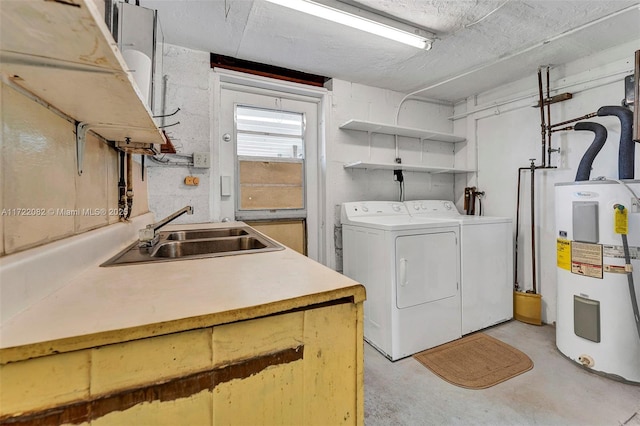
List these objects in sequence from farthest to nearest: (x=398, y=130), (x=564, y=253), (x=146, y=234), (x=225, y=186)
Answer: (x=398, y=130)
(x=225, y=186)
(x=564, y=253)
(x=146, y=234)

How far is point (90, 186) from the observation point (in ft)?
3.53

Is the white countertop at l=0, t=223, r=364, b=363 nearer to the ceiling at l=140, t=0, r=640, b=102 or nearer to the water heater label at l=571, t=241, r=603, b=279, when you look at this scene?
the ceiling at l=140, t=0, r=640, b=102

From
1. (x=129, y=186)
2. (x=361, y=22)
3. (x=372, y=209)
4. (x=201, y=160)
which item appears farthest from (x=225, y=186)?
(x=361, y=22)

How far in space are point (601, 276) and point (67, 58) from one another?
290 cm

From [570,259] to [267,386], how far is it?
2.47 meters

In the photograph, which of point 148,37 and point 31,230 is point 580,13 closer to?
point 148,37

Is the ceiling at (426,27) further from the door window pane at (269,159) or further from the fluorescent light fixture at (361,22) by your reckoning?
the door window pane at (269,159)

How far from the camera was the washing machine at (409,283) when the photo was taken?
213cm

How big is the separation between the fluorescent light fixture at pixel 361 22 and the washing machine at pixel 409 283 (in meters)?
1.39

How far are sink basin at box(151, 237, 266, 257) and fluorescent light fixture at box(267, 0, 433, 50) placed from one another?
1439 millimetres

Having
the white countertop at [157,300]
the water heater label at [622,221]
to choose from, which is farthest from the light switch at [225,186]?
the water heater label at [622,221]

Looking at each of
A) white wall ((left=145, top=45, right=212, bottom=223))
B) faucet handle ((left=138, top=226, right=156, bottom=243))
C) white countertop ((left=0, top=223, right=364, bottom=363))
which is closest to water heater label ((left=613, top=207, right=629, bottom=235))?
white countertop ((left=0, top=223, right=364, bottom=363))

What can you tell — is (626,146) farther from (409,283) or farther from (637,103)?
(409,283)

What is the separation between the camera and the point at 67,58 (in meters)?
0.54
